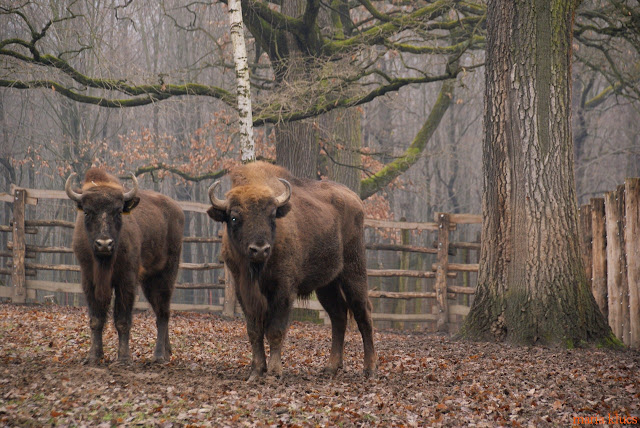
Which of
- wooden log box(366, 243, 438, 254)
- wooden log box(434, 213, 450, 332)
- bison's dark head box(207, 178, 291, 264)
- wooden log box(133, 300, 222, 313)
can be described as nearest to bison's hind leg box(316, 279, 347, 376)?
bison's dark head box(207, 178, 291, 264)

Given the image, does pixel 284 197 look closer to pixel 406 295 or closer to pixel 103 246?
pixel 103 246

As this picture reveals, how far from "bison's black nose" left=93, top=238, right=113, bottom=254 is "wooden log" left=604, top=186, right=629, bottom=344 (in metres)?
6.37

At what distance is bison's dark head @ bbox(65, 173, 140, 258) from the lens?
7.34m

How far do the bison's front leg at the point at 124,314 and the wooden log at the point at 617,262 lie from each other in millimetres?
6201

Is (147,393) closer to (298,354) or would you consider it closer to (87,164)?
(298,354)

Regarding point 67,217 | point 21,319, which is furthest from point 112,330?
point 67,217

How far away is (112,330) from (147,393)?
4.76 m

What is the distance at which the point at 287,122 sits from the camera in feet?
49.4

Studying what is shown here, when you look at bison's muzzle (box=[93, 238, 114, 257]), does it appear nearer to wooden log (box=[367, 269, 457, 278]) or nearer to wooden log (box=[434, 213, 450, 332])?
wooden log (box=[367, 269, 457, 278])

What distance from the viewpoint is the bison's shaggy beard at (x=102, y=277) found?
24.6ft

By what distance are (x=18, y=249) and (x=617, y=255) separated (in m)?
11.8

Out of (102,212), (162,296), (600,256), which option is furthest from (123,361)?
(600,256)

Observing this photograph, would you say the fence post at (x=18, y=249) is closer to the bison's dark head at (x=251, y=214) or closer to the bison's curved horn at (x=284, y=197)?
the bison's dark head at (x=251, y=214)

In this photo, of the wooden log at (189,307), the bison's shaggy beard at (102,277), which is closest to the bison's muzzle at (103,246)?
the bison's shaggy beard at (102,277)
